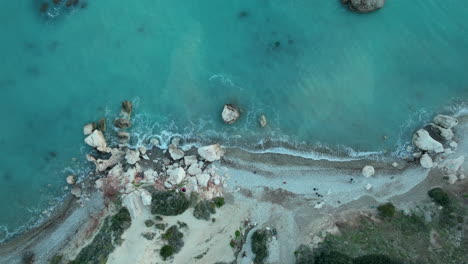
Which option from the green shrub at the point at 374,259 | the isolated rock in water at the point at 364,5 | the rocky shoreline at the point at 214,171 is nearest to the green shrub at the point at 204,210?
the rocky shoreline at the point at 214,171

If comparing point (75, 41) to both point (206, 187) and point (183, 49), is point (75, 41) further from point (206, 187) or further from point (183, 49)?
point (206, 187)

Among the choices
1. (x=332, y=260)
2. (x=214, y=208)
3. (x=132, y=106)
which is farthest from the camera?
(x=132, y=106)

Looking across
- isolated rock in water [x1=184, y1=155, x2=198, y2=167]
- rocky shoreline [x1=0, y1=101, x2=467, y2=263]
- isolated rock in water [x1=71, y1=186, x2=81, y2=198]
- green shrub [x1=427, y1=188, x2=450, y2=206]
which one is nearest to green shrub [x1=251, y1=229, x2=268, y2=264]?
rocky shoreline [x1=0, y1=101, x2=467, y2=263]

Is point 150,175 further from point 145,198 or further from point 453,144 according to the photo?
point 453,144

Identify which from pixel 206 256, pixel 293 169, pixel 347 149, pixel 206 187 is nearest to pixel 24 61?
pixel 206 187

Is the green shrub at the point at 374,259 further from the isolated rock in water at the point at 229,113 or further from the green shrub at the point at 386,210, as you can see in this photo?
the isolated rock in water at the point at 229,113

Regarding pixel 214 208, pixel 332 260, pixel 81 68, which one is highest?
pixel 81 68
